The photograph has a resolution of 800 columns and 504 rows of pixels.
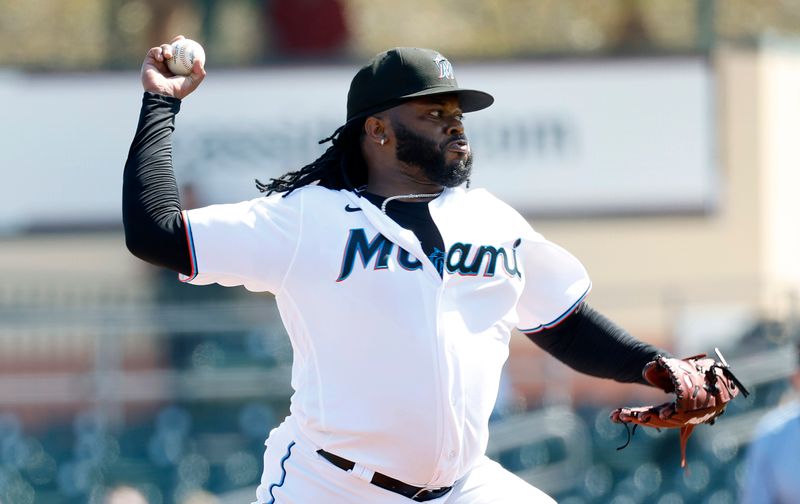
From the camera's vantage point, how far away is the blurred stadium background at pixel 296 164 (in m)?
9.05

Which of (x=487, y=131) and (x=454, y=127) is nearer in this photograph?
(x=454, y=127)

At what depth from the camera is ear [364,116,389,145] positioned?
3.57 meters

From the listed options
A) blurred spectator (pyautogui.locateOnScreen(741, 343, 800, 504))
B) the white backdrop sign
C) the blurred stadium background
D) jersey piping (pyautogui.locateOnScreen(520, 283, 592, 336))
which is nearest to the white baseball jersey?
jersey piping (pyautogui.locateOnScreen(520, 283, 592, 336))

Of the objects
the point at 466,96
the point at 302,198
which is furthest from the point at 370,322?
the point at 466,96

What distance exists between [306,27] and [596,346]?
8786 millimetres

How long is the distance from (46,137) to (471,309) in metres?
8.91

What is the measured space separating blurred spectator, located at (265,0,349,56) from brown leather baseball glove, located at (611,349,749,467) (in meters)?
8.65

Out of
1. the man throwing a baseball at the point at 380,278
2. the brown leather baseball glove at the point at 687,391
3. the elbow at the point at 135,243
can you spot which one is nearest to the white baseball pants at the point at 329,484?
the man throwing a baseball at the point at 380,278

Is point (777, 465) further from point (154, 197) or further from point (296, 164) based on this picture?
point (296, 164)

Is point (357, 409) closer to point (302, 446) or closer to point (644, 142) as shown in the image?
point (302, 446)

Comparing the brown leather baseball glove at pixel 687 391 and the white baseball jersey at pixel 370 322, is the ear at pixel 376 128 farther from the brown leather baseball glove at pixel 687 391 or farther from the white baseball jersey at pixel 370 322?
the brown leather baseball glove at pixel 687 391

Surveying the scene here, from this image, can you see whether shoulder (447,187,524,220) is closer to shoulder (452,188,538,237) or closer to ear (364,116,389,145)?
shoulder (452,188,538,237)

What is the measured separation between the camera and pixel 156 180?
330 centimetres

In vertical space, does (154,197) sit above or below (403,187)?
above
